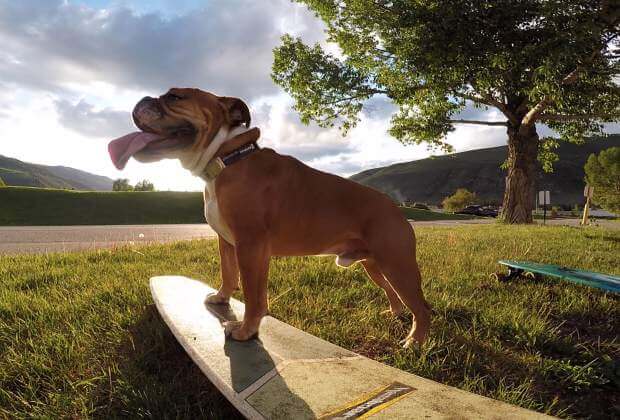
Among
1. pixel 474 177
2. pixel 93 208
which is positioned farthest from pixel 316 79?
pixel 474 177

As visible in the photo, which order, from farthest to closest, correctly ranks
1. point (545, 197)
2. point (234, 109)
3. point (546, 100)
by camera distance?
point (545, 197) < point (546, 100) < point (234, 109)

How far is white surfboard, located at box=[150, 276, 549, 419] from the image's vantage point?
169 cm

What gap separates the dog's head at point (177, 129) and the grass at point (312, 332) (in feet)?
4.15

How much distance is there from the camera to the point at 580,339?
3.18 metres

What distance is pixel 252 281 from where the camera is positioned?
2346mm

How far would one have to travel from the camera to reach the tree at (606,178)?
37.4 meters

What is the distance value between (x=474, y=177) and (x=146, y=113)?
425ft

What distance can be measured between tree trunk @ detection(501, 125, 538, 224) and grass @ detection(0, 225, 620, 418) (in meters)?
12.4

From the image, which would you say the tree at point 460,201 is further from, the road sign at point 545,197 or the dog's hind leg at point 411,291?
the dog's hind leg at point 411,291

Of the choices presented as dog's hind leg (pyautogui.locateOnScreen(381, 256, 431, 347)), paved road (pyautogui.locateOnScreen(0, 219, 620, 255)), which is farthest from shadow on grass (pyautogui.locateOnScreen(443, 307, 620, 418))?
paved road (pyautogui.locateOnScreen(0, 219, 620, 255))

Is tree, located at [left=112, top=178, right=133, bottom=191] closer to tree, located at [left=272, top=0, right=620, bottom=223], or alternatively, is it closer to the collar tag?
tree, located at [left=272, top=0, right=620, bottom=223]

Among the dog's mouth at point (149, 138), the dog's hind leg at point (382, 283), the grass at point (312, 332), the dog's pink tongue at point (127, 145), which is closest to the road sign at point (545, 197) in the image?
the grass at point (312, 332)

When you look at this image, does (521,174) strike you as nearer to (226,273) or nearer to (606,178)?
(226,273)

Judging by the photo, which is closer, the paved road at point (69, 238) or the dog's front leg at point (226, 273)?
the dog's front leg at point (226, 273)
